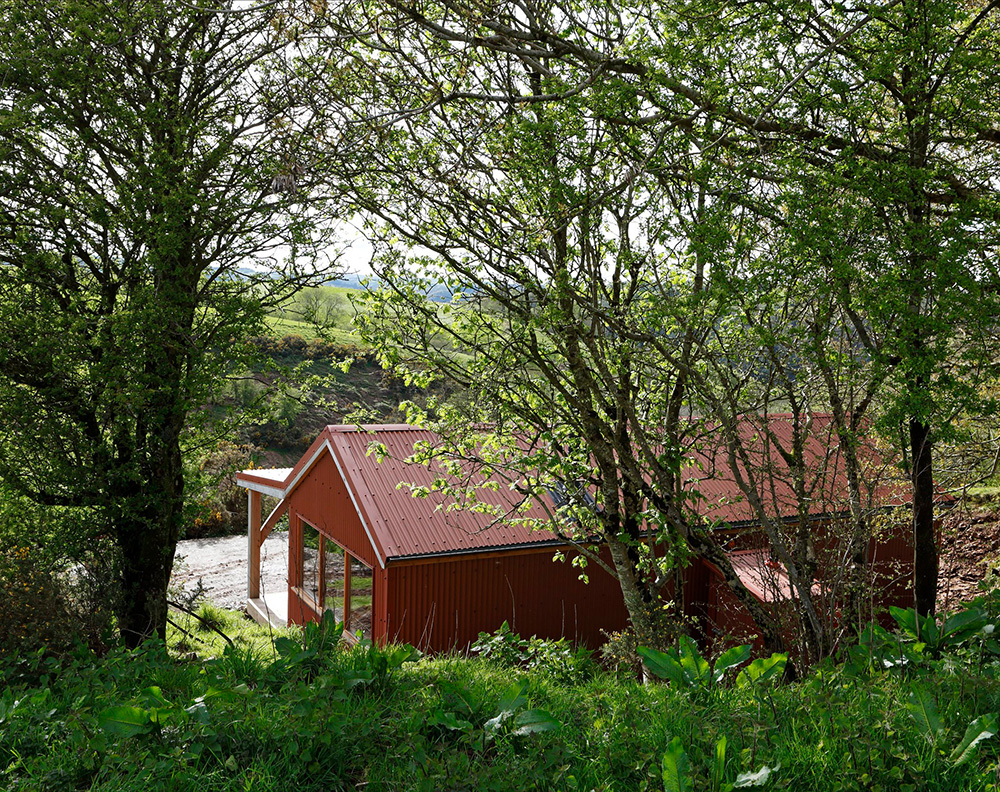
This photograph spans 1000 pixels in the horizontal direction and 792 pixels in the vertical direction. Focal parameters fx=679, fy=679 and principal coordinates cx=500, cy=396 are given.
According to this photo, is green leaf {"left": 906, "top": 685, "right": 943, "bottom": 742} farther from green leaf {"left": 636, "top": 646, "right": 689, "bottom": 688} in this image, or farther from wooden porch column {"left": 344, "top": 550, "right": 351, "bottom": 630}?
wooden porch column {"left": 344, "top": 550, "right": 351, "bottom": 630}

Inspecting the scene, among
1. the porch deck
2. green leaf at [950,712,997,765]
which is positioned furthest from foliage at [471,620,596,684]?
the porch deck

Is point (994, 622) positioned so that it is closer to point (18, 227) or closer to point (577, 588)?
point (577, 588)

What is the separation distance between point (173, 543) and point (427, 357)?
5106 millimetres

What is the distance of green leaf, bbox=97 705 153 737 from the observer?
260 centimetres

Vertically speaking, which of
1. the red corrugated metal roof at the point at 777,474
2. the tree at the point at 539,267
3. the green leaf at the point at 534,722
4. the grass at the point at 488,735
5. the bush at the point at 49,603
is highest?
the tree at the point at 539,267

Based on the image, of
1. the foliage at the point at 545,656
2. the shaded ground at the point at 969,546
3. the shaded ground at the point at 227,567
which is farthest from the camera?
the shaded ground at the point at 227,567

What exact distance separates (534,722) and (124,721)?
1.59m

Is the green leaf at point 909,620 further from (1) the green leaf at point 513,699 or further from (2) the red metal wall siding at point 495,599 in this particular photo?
(2) the red metal wall siding at point 495,599

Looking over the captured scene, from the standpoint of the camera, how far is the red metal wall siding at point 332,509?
34.5 feet

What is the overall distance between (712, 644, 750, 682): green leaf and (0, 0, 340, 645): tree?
5.74 metres

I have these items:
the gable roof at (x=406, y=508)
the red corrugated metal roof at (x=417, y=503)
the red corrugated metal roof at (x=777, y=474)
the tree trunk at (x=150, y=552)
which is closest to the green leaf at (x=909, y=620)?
the red corrugated metal roof at (x=777, y=474)

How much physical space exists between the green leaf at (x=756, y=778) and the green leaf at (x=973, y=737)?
664 millimetres

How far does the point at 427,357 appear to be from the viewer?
6352mm

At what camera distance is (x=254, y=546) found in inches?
643
